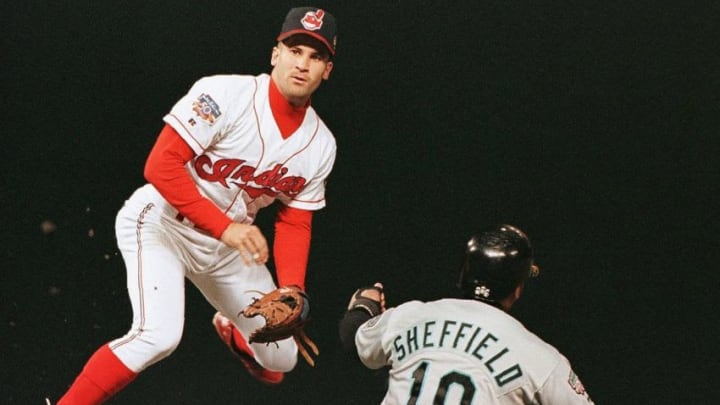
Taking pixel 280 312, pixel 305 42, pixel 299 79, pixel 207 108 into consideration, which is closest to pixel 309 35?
pixel 305 42

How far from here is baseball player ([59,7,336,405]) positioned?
→ 10.4ft

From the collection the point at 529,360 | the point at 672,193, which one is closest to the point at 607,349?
the point at 672,193

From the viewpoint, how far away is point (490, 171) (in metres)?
4.00

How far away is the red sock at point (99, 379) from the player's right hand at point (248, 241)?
46cm

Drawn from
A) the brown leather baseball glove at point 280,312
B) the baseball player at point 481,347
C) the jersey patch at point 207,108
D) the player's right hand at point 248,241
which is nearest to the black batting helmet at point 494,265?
the baseball player at point 481,347

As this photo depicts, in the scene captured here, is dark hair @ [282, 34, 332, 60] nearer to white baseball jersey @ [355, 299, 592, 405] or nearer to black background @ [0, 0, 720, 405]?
black background @ [0, 0, 720, 405]

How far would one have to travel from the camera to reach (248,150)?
338cm

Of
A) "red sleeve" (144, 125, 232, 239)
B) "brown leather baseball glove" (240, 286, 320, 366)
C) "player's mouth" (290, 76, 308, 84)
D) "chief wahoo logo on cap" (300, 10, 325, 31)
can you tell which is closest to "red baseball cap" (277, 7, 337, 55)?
"chief wahoo logo on cap" (300, 10, 325, 31)

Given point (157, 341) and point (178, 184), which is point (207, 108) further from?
point (157, 341)

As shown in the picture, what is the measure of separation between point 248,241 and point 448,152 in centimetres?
114

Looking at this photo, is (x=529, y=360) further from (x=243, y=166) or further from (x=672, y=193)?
(x=672, y=193)

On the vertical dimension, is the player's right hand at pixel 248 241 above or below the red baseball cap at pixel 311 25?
below

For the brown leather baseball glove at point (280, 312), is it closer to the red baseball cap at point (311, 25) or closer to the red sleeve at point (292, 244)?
the red sleeve at point (292, 244)

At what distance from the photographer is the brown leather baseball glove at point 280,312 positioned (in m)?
3.28
